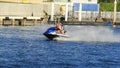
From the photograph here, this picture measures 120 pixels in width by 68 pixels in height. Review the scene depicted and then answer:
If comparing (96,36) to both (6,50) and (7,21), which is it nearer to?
(6,50)

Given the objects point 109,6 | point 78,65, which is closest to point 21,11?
point 109,6

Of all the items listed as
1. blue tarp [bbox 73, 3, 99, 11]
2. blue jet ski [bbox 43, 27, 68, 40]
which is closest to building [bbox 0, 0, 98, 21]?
blue tarp [bbox 73, 3, 99, 11]

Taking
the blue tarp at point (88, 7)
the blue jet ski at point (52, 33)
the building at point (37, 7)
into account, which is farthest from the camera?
the blue tarp at point (88, 7)

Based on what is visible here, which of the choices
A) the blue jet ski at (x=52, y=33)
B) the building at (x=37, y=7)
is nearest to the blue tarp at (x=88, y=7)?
the building at (x=37, y=7)

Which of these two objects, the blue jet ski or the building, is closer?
the blue jet ski

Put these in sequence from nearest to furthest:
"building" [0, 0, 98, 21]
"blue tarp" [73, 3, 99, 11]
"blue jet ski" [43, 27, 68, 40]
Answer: "blue jet ski" [43, 27, 68, 40] < "building" [0, 0, 98, 21] < "blue tarp" [73, 3, 99, 11]

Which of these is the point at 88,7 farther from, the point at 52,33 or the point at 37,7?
the point at 52,33

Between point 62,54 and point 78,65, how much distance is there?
859 cm

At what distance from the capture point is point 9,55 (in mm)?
47375

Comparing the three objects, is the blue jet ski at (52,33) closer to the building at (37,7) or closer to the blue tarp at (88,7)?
the building at (37,7)

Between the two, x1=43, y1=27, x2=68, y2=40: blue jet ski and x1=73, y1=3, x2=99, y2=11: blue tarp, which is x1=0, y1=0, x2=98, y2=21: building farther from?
x1=43, y1=27, x2=68, y2=40: blue jet ski

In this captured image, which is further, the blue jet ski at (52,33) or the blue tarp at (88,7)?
the blue tarp at (88,7)

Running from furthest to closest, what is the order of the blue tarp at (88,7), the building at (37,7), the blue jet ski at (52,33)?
the blue tarp at (88,7) → the building at (37,7) → the blue jet ski at (52,33)

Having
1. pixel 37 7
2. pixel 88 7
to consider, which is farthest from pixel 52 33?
pixel 88 7
